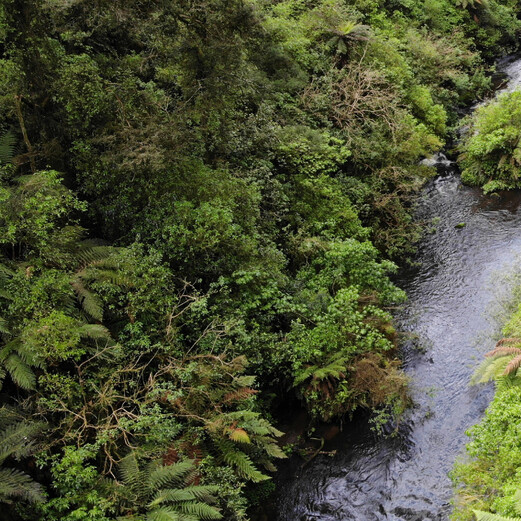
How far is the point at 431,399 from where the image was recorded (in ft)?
28.2

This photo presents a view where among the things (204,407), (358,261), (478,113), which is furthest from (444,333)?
(478,113)

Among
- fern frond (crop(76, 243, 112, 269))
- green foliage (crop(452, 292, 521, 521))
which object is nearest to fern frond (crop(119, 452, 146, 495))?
fern frond (crop(76, 243, 112, 269))

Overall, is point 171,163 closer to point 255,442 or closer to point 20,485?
point 255,442

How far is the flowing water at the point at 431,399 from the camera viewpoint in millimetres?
7281

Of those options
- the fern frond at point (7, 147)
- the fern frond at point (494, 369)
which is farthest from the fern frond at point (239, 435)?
the fern frond at point (7, 147)

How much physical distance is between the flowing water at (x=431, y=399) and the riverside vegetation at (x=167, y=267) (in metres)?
0.56

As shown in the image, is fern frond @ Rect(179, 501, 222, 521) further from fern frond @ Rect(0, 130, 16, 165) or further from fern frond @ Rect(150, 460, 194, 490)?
fern frond @ Rect(0, 130, 16, 165)

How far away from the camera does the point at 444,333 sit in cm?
989

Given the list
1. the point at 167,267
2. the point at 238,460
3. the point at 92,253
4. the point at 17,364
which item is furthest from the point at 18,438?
the point at 167,267

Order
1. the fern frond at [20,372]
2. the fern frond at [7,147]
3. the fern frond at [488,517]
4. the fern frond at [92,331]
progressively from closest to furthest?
the fern frond at [488,517], the fern frond at [20,372], the fern frond at [92,331], the fern frond at [7,147]

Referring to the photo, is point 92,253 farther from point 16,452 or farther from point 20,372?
point 16,452

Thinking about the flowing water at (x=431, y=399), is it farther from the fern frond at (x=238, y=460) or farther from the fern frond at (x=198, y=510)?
the fern frond at (x=198, y=510)

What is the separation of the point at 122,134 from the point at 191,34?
95.1 inches

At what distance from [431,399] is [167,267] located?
537 centimetres
